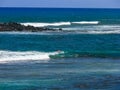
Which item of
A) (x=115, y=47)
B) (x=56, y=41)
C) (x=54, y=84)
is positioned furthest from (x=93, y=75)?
(x=56, y=41)

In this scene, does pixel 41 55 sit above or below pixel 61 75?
below

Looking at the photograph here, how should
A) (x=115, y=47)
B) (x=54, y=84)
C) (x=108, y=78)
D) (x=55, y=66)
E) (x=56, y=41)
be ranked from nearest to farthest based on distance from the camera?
(x=54, y=84) → (x=108, y=78) → (x=55, y=66) → (x=115, y=47) → (x=56, y=41)

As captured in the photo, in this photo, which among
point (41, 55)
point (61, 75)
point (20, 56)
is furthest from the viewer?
point (41, 55)

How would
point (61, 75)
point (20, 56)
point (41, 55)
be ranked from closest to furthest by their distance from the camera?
point (61, 75) → point (20, 56) → point (41, 55)

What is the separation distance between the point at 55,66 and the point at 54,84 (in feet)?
19.0

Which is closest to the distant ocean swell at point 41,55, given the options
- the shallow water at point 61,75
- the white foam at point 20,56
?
the white foam at point 20,56

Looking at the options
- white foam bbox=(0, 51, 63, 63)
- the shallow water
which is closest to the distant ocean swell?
white foam bbox=(0, 51, 63, 63)

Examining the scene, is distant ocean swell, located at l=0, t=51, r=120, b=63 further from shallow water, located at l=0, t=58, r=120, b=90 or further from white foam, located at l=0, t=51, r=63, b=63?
shallow water, located at l=0, t=58, r=120, b=90

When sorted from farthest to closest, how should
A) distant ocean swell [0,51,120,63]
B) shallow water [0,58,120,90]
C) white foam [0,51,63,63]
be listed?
1. distant ocean swell [0,51,120,63]
2. white foam [0,51,63,63]
3. shallow water [0,58,120,90]

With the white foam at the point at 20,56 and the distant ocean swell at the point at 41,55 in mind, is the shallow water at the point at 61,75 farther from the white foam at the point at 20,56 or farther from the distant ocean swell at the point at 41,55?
the distant ocean swell at the point at 41,55

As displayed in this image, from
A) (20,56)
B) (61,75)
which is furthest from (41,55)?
(61,75)

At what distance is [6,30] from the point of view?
62.6 meters

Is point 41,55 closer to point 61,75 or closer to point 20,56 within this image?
point 20,56

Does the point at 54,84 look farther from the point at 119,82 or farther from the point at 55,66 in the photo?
the point at 55,66
